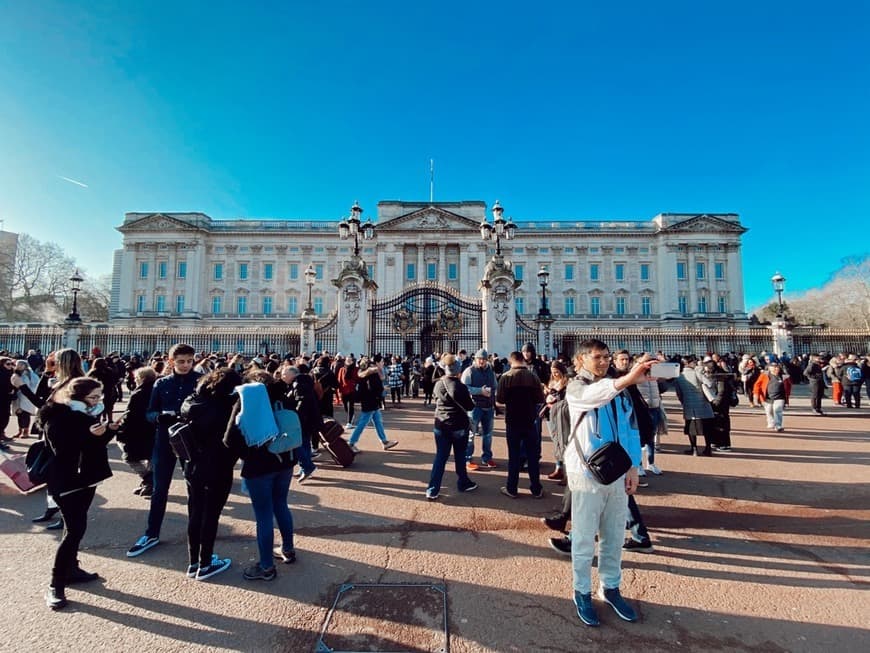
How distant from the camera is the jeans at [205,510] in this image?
3418mm

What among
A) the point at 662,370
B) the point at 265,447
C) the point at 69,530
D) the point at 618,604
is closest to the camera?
the point at 662,370

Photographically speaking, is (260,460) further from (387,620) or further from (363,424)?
(363,424)

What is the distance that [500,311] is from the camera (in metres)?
16.0

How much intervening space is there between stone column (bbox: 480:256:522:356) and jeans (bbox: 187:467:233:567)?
13075 millimetres

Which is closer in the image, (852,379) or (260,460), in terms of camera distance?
(260,460)

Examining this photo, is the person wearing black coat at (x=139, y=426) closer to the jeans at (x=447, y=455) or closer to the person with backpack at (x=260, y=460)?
the person with backpack at (x=260, y=460)

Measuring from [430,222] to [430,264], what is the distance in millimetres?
4891

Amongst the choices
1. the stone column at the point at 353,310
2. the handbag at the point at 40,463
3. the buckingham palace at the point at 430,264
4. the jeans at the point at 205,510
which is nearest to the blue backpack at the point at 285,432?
the jeans at the point at 205,510

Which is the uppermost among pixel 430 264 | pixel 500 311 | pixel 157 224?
pixel 157 224

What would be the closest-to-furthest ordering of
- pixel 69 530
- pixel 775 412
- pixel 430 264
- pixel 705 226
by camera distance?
pixel 69 530 → pixel 775 412 → pixel 430 264 → pixel 705 226

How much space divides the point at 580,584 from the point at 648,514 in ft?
8.18

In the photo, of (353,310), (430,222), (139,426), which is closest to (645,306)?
(430,222)

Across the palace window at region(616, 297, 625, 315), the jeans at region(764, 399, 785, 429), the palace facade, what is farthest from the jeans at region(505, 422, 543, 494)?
the palace window at region(616, 297, 625, 315)

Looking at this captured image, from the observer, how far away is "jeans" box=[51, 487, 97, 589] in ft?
10.2
